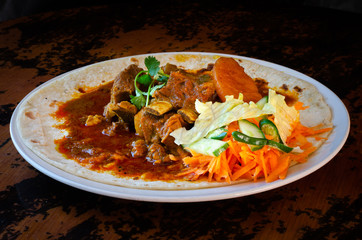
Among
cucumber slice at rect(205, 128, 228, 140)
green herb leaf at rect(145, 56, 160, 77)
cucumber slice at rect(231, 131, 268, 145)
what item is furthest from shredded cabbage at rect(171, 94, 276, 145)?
green herb leaf at rect(145, 56, 160, 77)

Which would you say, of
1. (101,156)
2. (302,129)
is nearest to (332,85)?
(302,129)

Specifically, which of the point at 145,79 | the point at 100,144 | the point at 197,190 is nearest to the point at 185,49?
the point at 145,79

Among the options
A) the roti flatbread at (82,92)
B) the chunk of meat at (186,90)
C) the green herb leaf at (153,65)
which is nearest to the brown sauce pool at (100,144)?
the roti flatbread at (82,92)

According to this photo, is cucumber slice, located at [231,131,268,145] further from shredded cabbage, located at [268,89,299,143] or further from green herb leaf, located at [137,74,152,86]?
green herb leaf, located at [137,74,152,86]

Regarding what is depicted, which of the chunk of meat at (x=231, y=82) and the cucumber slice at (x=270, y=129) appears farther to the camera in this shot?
the chunk of meat at (x=231, y=82)

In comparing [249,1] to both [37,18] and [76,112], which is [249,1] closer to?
[37,18]

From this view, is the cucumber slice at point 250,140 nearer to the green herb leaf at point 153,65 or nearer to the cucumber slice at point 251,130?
the cucumber slice at point 251,130
